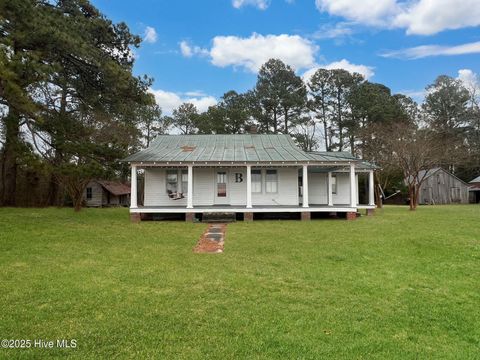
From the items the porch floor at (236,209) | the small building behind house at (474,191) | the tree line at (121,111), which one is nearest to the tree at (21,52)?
the tree line at (121,111)

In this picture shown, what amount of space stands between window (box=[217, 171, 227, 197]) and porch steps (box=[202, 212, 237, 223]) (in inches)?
65.1

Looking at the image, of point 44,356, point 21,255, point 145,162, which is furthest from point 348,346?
point 145,162

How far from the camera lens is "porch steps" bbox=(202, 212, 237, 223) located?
16344 mm

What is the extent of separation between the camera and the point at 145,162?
1652cm

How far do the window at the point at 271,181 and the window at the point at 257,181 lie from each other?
1.13ft

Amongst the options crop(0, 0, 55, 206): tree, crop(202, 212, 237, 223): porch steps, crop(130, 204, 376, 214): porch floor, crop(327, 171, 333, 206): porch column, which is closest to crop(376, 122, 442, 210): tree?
crop(327, 171, 333, 206): porch column

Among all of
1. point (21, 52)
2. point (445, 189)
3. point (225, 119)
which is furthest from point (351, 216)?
point (445, 189)

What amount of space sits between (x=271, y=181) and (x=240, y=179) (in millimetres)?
1603

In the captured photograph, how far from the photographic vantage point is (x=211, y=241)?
10562 mm

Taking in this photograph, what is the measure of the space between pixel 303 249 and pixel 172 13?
1422 cm

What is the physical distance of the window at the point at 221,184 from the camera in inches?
731

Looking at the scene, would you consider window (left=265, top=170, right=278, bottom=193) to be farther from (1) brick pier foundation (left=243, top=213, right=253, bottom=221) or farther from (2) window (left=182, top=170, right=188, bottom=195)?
(2) window (left=182, top=170, right=188, bottom=195)

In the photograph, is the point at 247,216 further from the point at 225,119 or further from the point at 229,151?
the point at 225,119

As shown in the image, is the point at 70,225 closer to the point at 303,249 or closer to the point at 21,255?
the point at 21,255
